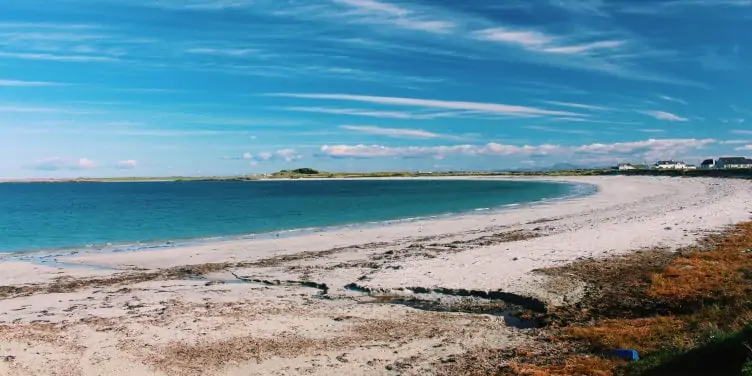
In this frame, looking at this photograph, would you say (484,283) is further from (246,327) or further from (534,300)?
(246,327)

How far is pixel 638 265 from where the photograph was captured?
17500mm

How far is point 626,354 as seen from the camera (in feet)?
29.7

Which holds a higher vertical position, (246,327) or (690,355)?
(690,355)

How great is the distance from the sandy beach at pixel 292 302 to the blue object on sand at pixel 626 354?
1.86 m

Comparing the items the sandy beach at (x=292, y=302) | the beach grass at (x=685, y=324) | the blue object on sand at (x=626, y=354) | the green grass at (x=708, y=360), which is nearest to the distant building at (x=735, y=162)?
the sandy beach at (x=292, y=302)

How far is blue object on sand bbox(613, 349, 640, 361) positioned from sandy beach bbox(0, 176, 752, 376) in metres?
1.86

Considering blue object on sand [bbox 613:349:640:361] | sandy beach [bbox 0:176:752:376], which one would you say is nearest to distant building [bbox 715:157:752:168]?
sandy beach [bbox 0:176:752:376]

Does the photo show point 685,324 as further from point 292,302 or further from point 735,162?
point 735,162

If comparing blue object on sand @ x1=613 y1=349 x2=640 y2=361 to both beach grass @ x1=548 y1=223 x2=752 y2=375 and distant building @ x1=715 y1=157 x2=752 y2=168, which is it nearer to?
beach grass @ x1=548 y1=223 x2=752 y2=375

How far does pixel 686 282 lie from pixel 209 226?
3373cm

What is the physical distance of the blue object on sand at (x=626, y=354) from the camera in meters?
8.92

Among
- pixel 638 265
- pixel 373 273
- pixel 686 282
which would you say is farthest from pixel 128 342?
pixel 638 265

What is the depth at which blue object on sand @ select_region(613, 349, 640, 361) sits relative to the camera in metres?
8.92

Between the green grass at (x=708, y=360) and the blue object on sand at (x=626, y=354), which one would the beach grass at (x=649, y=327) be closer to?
the green grass at (x=708, y=360)
